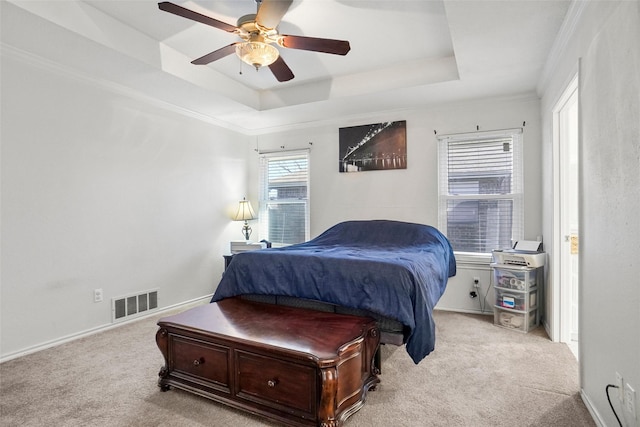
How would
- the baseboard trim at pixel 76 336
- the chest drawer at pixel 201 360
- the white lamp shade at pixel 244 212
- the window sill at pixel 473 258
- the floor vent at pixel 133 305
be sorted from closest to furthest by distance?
the chest drawer at pixel 201 360
the baseboard trim at pixel 76 336
the floor vent at pixel 133 305
the window sill at pixel 473 258
the white lamp shade at pixel 244 212

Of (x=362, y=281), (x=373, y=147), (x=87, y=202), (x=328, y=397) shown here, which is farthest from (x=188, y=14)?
(x=373, y=147)

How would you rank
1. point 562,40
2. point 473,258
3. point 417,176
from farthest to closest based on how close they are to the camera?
point 417,176 → point 473,258 → point 562,40

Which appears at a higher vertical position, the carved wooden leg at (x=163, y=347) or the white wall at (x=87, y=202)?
the white wall at (x=87, y=202)

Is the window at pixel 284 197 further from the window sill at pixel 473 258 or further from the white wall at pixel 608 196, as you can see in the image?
the white wall at pixel 608 196

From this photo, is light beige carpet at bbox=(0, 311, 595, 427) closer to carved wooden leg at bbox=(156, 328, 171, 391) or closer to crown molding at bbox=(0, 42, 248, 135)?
carved wooden leg at bbox=(156, 328, 171, 391)

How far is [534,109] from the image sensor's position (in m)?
3.72

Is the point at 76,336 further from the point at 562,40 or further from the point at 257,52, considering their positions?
the point at 562,40

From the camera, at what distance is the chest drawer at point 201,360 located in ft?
6.51

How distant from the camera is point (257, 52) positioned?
233 cm

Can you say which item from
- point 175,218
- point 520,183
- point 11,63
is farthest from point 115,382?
point 520,183

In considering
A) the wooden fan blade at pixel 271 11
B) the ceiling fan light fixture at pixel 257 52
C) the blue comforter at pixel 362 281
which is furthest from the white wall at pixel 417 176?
the wooden fan blade at pixel 271 11

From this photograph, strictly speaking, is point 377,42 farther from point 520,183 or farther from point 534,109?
point 520,183

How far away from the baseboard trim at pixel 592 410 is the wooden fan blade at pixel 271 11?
2733 mm

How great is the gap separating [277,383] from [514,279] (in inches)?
100
